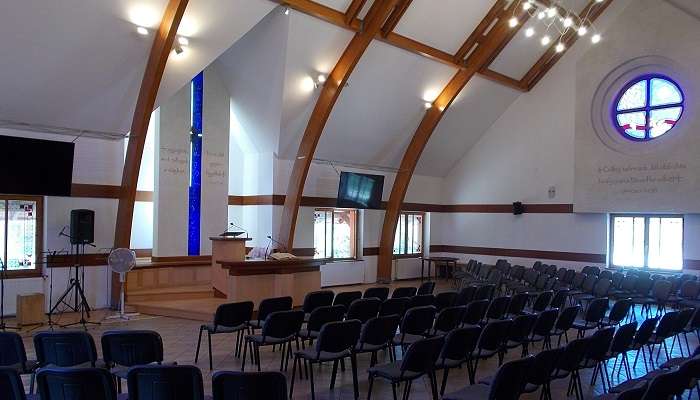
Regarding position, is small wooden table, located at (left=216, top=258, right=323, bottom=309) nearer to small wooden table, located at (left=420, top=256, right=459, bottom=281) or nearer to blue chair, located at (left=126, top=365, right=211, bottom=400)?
blue chair, located at (left=126, top=365, right=211, bottom=400)

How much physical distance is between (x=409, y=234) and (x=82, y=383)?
13.0m

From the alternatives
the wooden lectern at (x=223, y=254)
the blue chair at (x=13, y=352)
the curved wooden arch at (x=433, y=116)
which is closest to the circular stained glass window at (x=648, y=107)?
the curved wooden arch at (x=433, y=116)

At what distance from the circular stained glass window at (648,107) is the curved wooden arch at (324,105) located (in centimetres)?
632

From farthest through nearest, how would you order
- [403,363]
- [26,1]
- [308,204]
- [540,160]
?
[540,160]
[308,204]
[26,1]
[403,363]

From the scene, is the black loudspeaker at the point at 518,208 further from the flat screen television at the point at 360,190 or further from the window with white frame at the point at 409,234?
the flat screen television at the point at 360,190

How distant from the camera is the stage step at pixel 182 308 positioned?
8984mm

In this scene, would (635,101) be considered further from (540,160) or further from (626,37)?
(540,160)

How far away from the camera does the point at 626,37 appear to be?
12.6 m

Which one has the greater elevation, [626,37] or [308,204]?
[626,37]

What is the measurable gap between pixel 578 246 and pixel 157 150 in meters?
10.1

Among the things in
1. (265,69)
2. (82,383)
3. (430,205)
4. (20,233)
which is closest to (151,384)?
(82,383)

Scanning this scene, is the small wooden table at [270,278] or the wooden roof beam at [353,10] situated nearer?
the small wooden table at [270,278]

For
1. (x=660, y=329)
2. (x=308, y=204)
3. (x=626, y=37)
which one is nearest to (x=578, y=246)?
(x=626, y=37)

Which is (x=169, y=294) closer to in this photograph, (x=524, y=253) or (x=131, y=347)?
(x=131, y=347)
